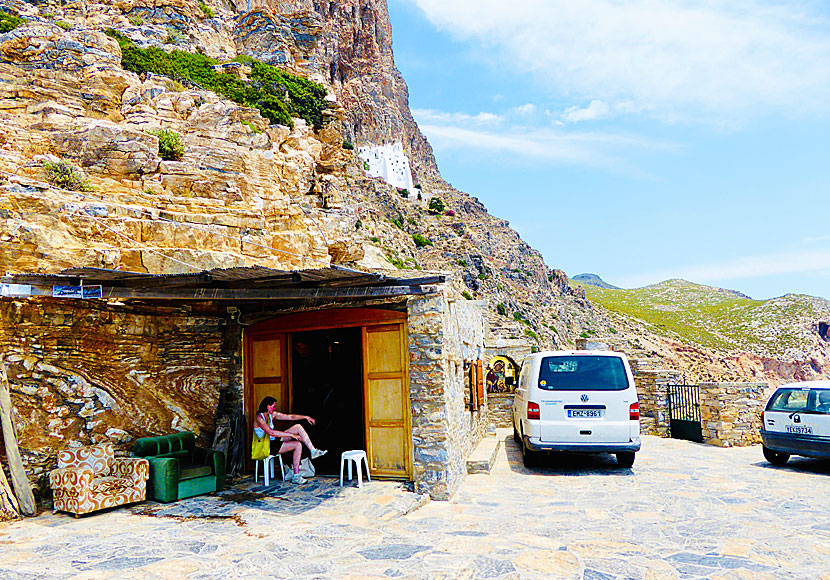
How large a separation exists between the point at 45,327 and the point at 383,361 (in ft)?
14.2

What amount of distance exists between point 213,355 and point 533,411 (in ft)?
17.1

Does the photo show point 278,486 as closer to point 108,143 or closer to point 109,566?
point 109,566

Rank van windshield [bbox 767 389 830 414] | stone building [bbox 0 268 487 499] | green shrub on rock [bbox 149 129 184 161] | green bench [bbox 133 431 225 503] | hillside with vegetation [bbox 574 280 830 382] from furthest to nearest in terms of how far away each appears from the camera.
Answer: hillside with vegetation [bbox 574 280 830 382] < green shrub on rock [bbox 149 129 184 161] < van windshield [bbox 767 389 830 414] < green bench [bbox 133 431 225 503] < stone building [bbox 0 268 487 499]

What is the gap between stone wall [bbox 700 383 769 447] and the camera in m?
11.7

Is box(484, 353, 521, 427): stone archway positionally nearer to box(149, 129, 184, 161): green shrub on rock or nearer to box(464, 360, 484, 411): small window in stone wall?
box(464, 360, 484, 411): small window in stone wall

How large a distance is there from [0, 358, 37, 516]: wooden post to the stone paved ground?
0.80 ft

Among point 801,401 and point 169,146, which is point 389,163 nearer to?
point 169,146

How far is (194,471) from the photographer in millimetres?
6949

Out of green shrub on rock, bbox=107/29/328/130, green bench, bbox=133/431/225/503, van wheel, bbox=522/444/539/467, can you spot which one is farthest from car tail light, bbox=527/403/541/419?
green shrub on rock, bbox=107/29/328/130

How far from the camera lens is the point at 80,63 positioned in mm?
14688

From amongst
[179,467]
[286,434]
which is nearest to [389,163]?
[286,434]

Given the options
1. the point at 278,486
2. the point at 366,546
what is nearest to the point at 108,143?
the point at 278,486

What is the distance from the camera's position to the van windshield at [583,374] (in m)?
8.59

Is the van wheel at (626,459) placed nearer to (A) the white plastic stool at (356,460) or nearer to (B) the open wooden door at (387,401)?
(B) the open wooden door at (387,401)
